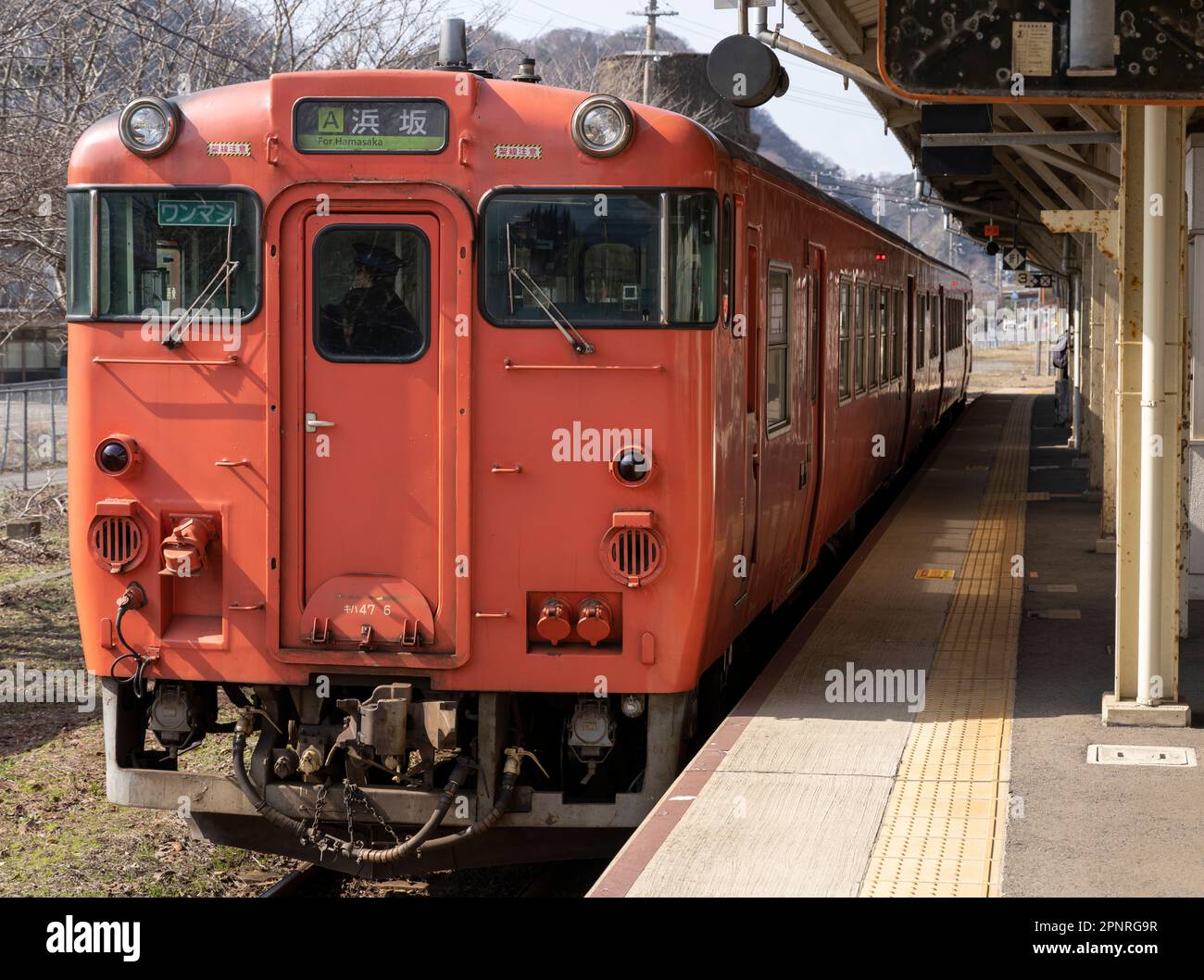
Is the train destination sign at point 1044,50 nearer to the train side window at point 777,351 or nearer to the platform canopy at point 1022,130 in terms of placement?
the platform canopy at point 1022,130

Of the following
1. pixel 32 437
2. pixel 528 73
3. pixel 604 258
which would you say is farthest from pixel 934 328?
pixel 604 258

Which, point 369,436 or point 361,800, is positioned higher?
point 369,436

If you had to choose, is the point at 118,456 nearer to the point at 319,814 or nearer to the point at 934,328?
the point at 319,814

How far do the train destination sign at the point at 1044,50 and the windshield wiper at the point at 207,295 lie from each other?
2.74 meters

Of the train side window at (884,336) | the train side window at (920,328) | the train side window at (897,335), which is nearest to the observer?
the train side window at (884,336)

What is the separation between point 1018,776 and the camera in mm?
6266

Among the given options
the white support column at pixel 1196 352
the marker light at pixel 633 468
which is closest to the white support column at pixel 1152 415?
the marker light at pixel 633 468

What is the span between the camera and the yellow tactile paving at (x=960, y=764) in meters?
5.16

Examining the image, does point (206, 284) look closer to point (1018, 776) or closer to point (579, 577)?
point (579, 577)

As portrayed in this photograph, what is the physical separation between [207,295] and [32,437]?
18.8 meters

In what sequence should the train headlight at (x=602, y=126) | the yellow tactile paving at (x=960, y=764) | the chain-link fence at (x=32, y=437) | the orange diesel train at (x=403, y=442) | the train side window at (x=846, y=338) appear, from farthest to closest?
the chain-link fence at (x=32, y=437) → the train side window at (x=846, y=338) → the orange diesel train at (x=403, y=442) → the train headlight at (x=602, y=126) → the yellow tactile paving at (x=960, y=764)

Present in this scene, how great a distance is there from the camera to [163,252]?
654cm

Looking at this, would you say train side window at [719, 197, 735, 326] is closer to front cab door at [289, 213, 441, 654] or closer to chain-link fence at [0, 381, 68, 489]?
front cab door at [289, 213, 441, 654]
